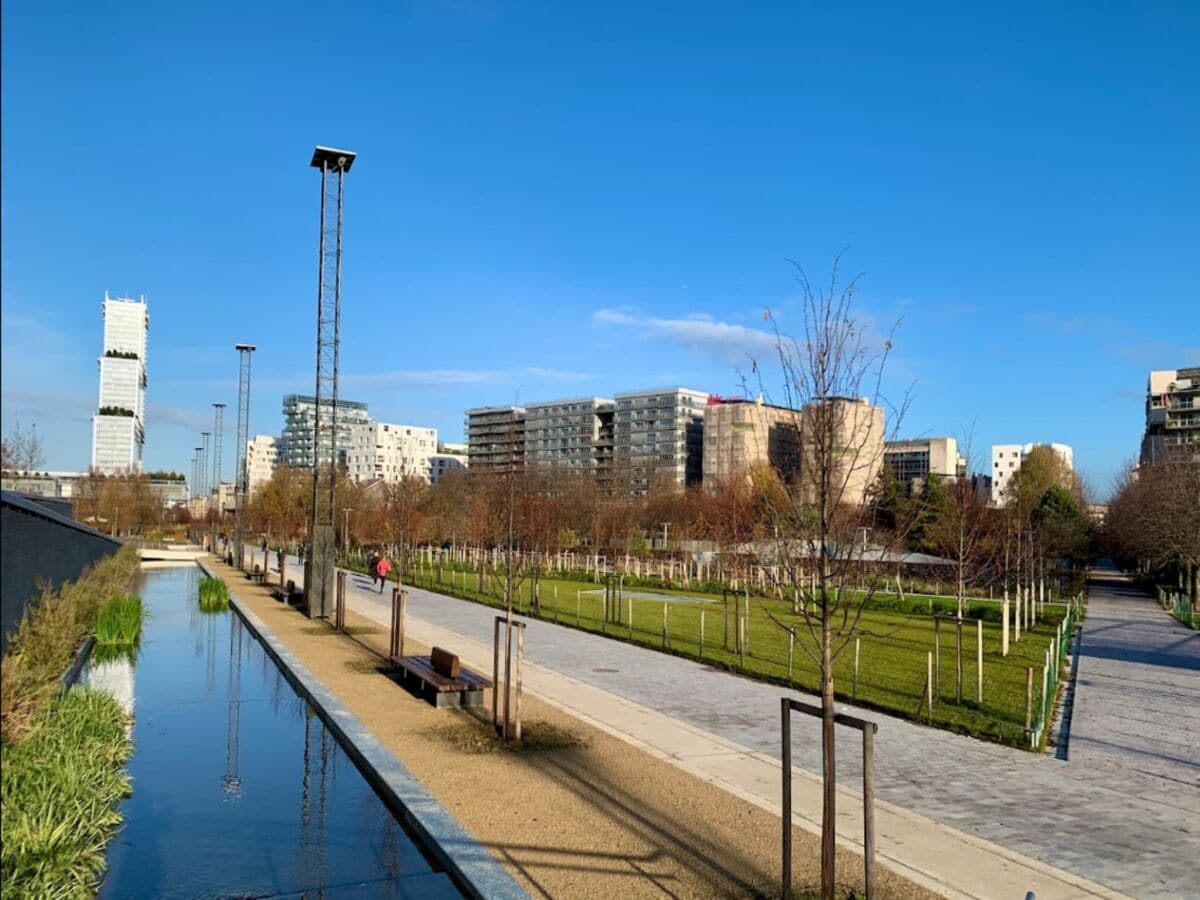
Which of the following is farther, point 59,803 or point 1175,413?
point 1175,413

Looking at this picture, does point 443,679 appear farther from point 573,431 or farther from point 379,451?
point 379,451

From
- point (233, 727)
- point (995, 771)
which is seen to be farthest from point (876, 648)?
point (233, 727)

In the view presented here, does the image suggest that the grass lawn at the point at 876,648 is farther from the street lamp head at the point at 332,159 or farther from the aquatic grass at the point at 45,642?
the street lamp head at the point at 332,159

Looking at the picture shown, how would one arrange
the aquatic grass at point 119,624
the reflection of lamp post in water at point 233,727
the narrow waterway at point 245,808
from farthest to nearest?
the aquatic grass at point 119,624 → the reflection of lamp post in water at point 233,727 → the narrow waterway at point 245,808

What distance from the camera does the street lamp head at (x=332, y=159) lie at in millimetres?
25672

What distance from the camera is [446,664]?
43.2 feet

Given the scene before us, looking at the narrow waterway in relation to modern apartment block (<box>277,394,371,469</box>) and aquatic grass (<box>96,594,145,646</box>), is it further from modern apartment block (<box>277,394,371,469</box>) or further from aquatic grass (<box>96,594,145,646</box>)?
modern apartment block (<box>277,394,371,469</box>)

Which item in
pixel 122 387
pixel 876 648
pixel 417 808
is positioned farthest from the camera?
pixel 122 387

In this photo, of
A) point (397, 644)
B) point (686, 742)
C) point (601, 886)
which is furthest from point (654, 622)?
point (601, 886)

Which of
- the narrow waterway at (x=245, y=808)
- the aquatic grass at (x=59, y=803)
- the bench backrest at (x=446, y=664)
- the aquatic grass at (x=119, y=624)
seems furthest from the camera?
the aquatic grass at (x=119, y=624)

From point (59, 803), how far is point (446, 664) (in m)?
6.62

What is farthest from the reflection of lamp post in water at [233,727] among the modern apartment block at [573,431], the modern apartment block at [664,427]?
the modern apartment block at [573,431]

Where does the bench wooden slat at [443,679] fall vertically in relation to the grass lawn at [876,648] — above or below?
above

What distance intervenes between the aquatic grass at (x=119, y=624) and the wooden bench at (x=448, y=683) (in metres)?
7.82
